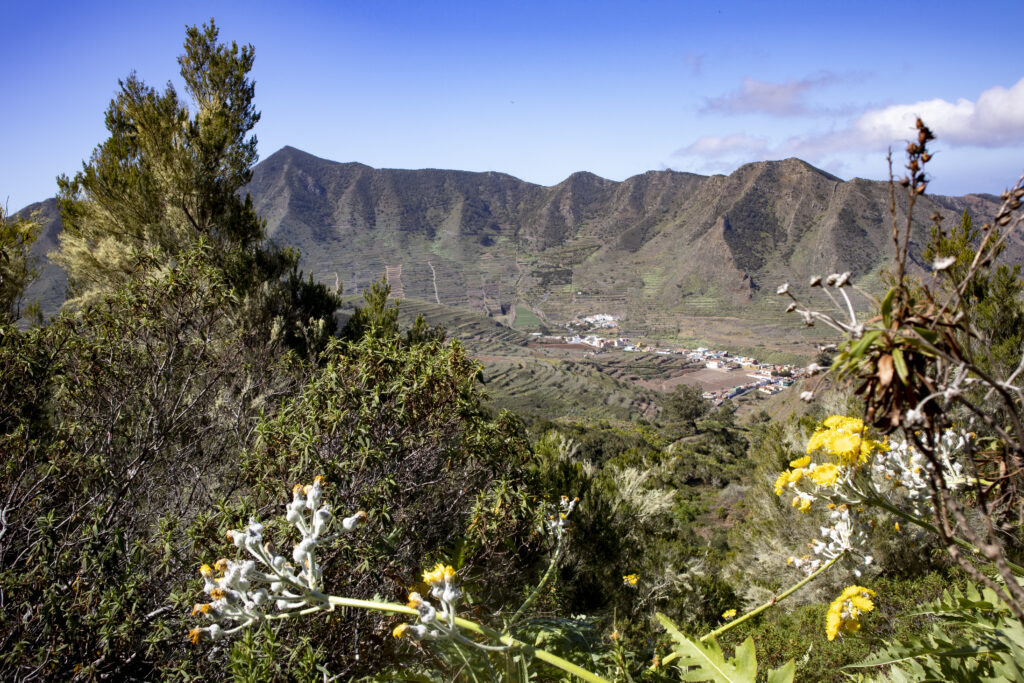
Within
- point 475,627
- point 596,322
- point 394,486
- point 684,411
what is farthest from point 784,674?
point 596,322

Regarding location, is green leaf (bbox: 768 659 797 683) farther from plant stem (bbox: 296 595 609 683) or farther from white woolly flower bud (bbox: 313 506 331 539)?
white woolly flower bud (bbox: 313 506 331 539)

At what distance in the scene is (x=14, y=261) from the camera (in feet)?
25.7

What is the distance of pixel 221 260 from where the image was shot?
9.76m

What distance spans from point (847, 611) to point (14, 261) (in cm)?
1073

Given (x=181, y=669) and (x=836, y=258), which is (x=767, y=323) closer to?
(x=836, y=258)

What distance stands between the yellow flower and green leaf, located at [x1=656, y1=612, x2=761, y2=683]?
1.67ft

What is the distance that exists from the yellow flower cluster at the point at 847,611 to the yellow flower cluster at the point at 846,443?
0.48m

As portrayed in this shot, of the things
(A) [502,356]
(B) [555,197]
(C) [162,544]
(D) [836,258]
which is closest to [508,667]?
(C) [162,544]

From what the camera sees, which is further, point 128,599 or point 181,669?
point 128,599

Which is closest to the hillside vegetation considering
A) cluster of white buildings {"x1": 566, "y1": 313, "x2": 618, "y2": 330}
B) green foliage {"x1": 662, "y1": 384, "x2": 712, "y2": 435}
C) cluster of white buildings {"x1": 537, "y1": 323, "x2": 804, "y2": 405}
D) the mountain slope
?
green foliage {"x1": 662, "y1": 384, "x2": 712, "y2": 435}

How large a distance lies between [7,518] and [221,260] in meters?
6.94

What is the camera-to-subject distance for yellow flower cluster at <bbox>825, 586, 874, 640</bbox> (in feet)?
5.50

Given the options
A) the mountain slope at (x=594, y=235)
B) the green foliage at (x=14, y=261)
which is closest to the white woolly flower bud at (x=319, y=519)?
the green foliage at (x=14, y=261)

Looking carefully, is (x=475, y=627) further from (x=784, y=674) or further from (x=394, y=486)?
(x=394, y=486)
